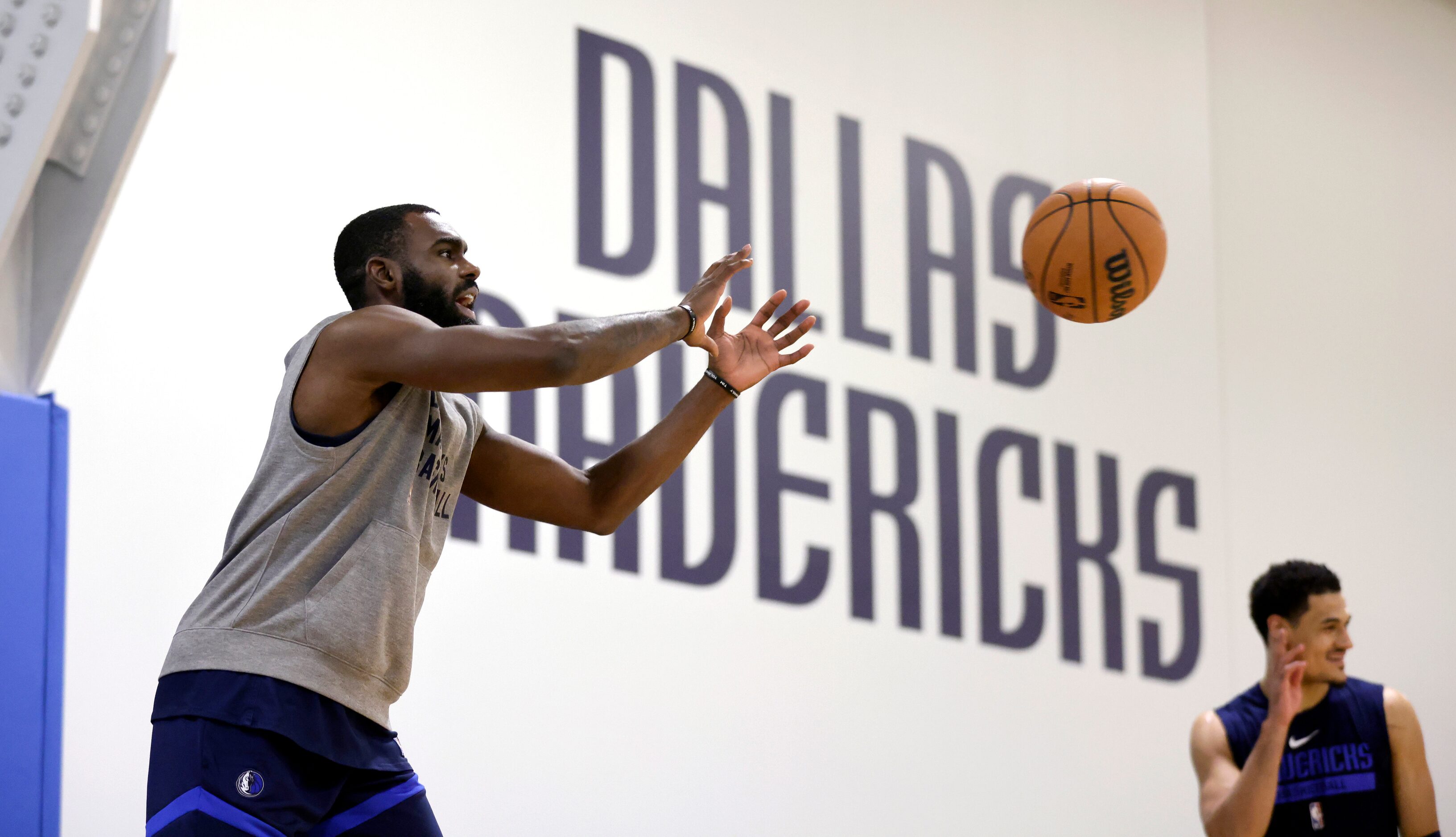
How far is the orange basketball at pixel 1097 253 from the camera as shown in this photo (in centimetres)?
394

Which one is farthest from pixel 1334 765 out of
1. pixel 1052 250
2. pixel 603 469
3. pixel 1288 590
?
pixel 603 469

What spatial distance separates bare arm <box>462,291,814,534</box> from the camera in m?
2.86

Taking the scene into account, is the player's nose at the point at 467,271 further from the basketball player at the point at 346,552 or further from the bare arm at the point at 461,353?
the bare arm at the point at 461,353

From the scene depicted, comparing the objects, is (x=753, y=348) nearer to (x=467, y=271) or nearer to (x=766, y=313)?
(x=766, y=313)

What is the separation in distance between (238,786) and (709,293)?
44.6 inches

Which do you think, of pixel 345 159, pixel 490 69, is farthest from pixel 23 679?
pixel 490 69

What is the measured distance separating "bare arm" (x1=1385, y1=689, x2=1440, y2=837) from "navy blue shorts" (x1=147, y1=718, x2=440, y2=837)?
2.80 meters

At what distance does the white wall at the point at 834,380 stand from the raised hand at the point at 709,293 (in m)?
1.55

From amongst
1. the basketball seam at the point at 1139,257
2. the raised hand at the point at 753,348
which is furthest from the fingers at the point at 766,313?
the basketball seam at the point at 1139,257

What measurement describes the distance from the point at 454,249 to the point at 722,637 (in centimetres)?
222

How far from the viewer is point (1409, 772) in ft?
13.2

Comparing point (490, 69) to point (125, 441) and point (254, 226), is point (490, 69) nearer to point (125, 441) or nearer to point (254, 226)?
point (254, 226)

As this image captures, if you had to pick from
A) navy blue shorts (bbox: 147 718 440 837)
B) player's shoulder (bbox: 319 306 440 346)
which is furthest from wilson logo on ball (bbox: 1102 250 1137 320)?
navy blue shorts (bbox: 147 718 440 837)

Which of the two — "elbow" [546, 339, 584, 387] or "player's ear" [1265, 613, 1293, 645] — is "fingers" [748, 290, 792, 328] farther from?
"player's ear" [1265, 613, 1293, 645]
